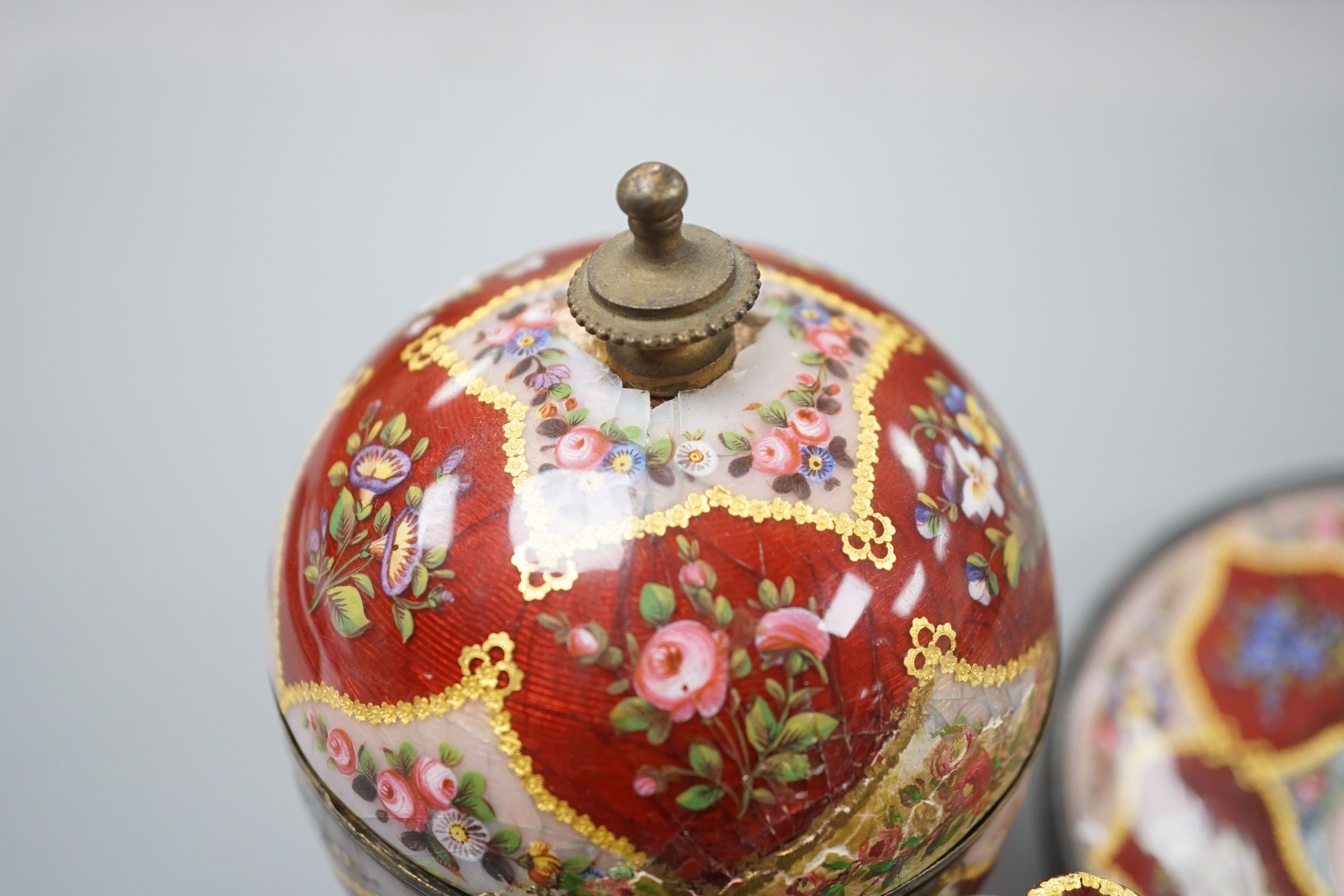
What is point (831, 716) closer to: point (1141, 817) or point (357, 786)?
point (357, 786)

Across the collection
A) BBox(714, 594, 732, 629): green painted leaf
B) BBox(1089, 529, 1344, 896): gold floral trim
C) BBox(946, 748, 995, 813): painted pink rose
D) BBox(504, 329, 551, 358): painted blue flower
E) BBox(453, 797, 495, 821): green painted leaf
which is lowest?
BBox(1089, 529, 1344, 896): gold floral trim

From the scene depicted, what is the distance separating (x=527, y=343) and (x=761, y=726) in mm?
538

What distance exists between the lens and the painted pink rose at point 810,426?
147cm

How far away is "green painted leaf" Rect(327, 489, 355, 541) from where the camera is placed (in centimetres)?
151

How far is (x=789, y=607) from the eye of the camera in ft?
4.48

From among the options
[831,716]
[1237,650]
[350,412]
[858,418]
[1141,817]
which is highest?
[350,412]

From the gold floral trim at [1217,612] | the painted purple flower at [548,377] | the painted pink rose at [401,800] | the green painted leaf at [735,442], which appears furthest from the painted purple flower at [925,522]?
the gold floral trim at [1217,612]

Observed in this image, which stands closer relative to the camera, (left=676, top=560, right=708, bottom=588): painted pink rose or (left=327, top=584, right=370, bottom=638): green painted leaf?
(left=676, top=560, right=708, bottom=588): painted pink rose

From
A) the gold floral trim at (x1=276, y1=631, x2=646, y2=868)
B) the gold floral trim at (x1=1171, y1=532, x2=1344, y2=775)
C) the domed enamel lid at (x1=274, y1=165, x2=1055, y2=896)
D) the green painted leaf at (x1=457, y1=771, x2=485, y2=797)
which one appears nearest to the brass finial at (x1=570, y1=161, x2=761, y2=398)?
the domed enamel lid at (x1=274, y1=165, x2=1055, y2=896)

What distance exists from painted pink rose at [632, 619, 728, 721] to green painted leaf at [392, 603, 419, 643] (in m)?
0.26

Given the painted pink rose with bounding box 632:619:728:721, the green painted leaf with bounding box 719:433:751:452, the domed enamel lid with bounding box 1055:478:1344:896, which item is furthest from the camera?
the domed enamel lid with bounding box 1055:478:1344:896

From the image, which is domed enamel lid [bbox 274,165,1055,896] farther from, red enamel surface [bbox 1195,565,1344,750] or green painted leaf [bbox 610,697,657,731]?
red enamel surface [bbox 1195,565,1344,750]

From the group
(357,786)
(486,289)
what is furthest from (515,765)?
(486,289)

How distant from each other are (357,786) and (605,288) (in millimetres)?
635
